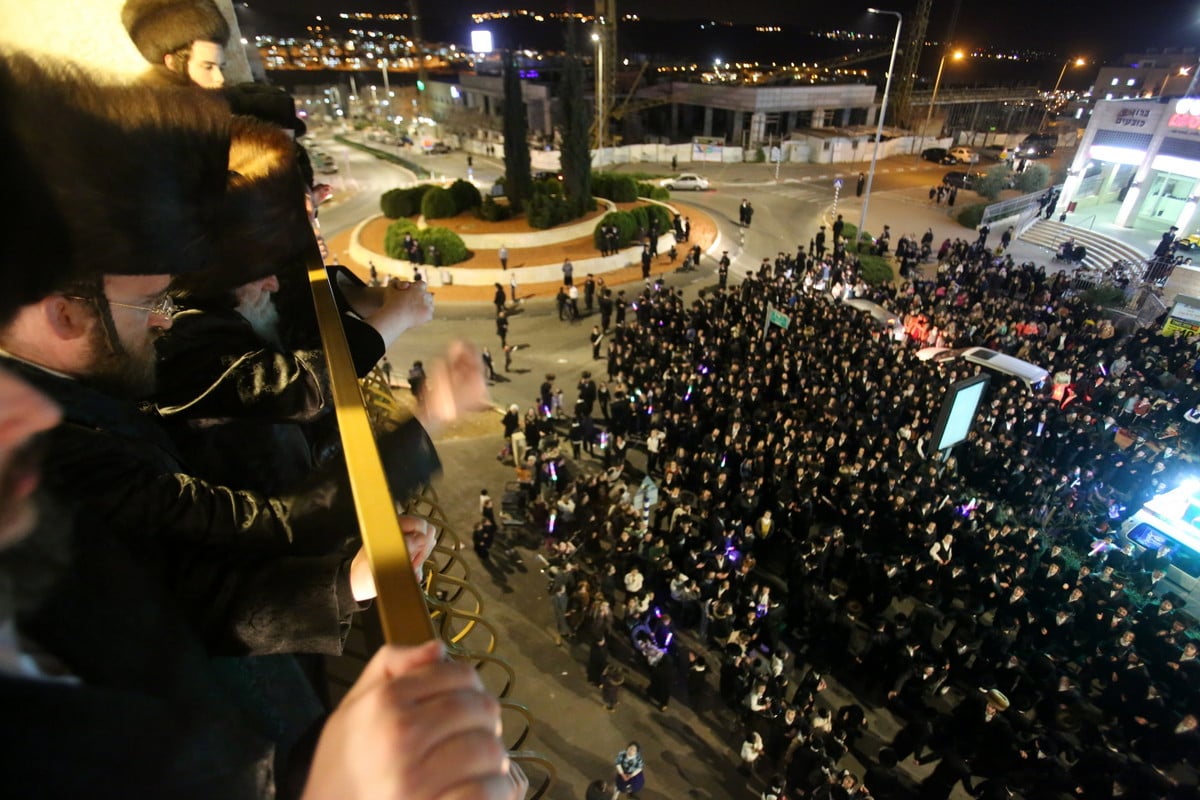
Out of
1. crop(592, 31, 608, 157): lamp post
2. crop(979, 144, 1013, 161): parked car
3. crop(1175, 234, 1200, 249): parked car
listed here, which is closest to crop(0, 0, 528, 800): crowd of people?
crop(1175, 234, 1200, 249): parked car

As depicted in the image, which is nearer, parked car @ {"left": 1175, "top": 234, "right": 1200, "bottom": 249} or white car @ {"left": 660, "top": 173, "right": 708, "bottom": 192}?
parked car @ {"left": 1175, "top": 234, "right": 1200, "bottom": 249}

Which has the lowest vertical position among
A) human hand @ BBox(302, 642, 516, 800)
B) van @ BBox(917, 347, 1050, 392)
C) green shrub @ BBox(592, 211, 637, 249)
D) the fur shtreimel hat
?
van @ BBox(917, 347, 1050, 392)

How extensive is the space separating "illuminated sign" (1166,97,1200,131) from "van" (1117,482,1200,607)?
24.3 metres

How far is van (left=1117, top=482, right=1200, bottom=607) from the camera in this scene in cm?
1003

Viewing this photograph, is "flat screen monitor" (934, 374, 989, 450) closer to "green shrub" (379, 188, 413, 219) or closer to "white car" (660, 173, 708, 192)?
"green shrub" (379, 188, 413, 219)

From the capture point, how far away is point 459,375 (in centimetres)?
247

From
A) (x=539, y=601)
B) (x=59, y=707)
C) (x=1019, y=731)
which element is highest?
(x=59, y=707)

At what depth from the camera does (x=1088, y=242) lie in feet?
90.7

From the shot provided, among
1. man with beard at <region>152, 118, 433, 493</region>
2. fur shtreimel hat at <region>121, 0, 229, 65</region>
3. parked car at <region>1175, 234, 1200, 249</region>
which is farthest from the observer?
parked car at <region>1175, 234, 1200, 249</region>

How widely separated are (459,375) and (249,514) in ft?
3.47

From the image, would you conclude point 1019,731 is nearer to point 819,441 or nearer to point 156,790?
point 819,441

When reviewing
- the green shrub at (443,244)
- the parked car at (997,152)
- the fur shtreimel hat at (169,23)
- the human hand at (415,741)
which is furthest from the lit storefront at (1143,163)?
the human hand at (415,741)

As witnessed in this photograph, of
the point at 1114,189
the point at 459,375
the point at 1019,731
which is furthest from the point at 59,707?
the point at 1114,189

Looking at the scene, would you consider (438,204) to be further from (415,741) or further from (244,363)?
(415,741)
